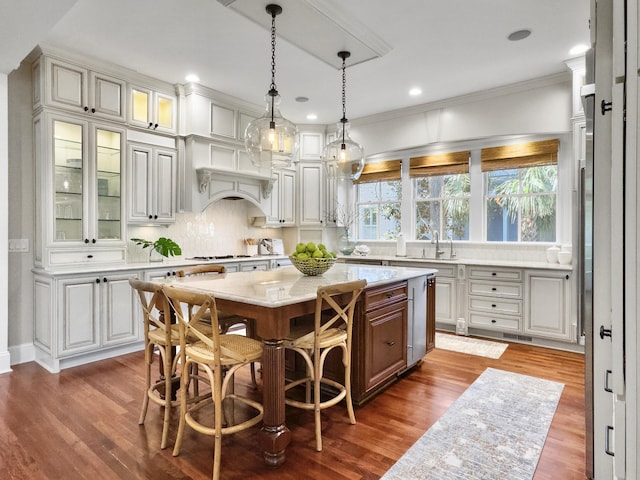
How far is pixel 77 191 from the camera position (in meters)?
3.80

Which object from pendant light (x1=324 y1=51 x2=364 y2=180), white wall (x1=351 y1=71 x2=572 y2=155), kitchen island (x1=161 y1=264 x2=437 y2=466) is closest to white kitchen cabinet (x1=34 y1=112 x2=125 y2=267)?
kitchen island (x1=161 y1=264 x2=437 y2=466)

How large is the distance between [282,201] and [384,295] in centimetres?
330

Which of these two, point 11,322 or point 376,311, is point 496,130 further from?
point 11,322

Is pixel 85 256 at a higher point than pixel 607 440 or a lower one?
higher

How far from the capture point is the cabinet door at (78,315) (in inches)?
137

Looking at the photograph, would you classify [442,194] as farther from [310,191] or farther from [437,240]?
[310,191]

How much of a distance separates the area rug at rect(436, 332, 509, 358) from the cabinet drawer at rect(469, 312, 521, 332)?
0.65 feet

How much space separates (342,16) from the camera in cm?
304

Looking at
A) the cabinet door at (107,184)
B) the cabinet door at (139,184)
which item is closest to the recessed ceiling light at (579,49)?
the cabinet door at (139,184)

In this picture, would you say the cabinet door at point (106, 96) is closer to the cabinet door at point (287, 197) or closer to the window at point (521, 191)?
the cabinet door at point (287, 197)

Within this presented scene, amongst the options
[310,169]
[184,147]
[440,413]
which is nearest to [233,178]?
[184,147]

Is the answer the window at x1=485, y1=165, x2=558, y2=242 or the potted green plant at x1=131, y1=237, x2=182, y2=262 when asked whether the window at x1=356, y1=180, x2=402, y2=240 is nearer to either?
the window at x1=485, y1=165, x2=558, y2=242

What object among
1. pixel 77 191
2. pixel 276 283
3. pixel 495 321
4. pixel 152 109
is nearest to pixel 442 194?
pixel 495 321

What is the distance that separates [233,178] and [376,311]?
310 centimetres
